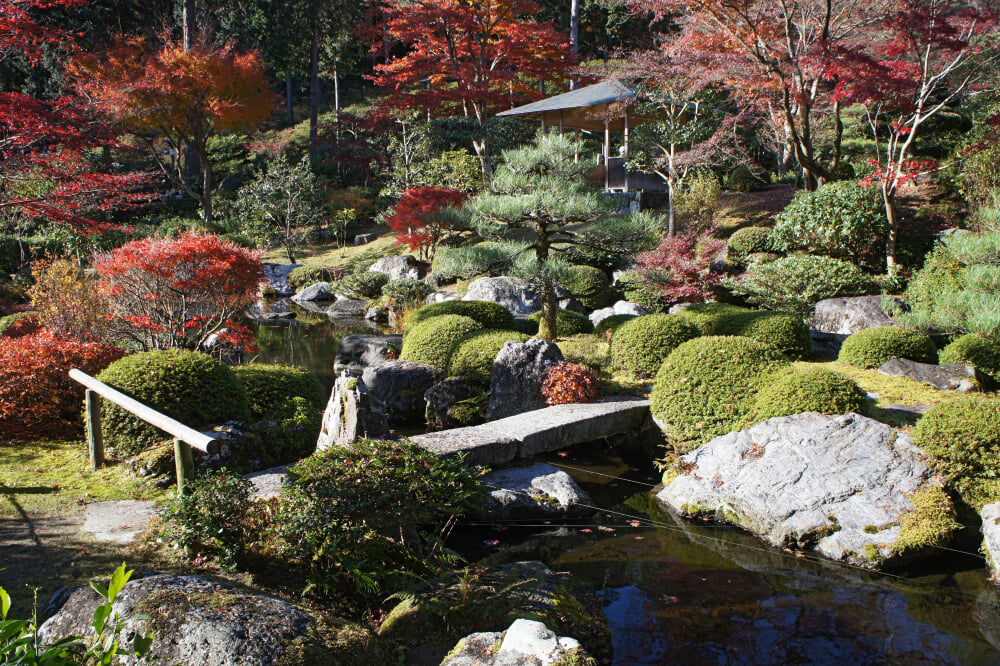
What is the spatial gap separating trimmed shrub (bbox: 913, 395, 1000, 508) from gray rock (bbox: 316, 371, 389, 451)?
4548mm

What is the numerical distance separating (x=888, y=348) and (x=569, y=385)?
154 inches

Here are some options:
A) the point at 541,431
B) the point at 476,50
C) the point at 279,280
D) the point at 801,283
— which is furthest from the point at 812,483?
the point at 476,50

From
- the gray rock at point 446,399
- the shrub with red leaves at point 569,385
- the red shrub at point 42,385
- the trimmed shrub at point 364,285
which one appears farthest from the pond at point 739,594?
the trimmed shrub at point 364,285

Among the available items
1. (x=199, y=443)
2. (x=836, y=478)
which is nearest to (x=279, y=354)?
(x=199, y=443)

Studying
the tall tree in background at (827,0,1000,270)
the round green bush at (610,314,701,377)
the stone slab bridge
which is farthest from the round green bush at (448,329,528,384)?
the tall tree in background at (827,0,1000,270)

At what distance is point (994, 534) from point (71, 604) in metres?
5.81

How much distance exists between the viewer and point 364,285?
1848 cm

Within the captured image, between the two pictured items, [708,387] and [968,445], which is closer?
[968,445]

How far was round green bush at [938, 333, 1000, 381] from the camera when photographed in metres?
7.28

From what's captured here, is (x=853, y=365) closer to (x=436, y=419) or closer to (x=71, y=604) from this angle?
(x=436, y=419)

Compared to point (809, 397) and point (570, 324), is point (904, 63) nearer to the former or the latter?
point (570, 324)

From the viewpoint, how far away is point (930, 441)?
5.35 metres

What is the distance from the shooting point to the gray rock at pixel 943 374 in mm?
7027

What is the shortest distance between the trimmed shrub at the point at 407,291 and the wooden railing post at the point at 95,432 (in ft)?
33.9
